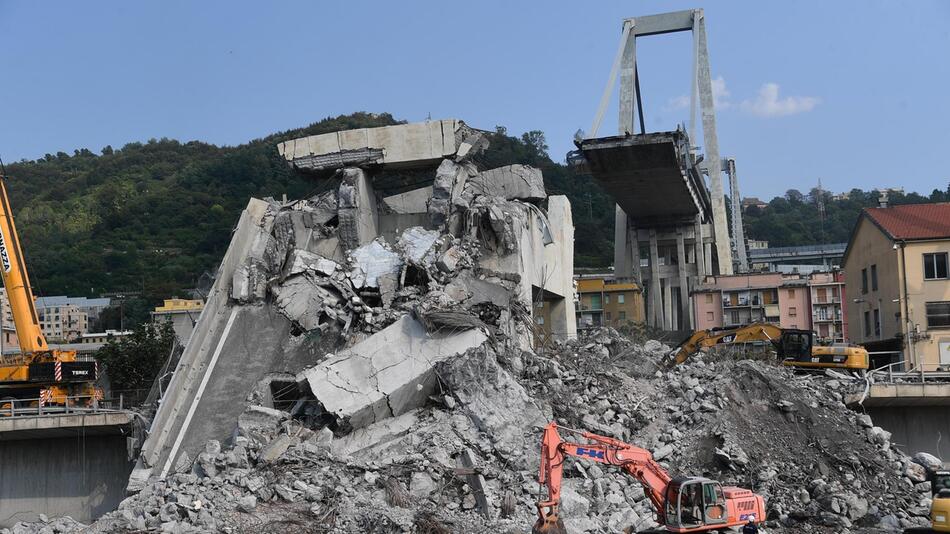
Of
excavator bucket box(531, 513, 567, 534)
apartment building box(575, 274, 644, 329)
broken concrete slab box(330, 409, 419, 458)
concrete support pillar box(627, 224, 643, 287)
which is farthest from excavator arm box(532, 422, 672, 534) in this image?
apartment building box(575, 274, 644, 329)

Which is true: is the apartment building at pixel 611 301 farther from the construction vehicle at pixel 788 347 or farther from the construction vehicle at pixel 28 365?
the construction vehicle at pixel 28 365

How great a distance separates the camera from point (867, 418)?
2173cm

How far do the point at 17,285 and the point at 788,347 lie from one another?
2019cm

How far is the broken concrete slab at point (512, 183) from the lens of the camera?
2538 cm

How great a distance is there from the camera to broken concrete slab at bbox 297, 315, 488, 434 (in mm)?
17969

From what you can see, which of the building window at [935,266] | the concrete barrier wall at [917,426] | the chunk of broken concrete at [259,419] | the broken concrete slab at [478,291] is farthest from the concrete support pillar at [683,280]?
the chunk of broken concrete at [259,419]

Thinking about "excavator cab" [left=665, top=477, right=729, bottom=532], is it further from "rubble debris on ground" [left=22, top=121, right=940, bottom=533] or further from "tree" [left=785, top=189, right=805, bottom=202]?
"tree" [left=785, top=189, right=805, bottom=202]

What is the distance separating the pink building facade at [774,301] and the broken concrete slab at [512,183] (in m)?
37.2

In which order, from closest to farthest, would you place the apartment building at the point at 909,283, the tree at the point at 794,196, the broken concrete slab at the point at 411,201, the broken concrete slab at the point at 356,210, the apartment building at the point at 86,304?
the broken concrete slab at the point at 356,210 < the broken concrete slab at the point at 411,201 < the apartment building at the point at 909,283 < the apartment building at the point at 86,304 < the tree at the point at 794,196

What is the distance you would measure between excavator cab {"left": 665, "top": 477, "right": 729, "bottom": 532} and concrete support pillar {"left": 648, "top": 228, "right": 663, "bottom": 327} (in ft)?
138

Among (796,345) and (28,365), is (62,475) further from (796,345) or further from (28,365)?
(796,345)

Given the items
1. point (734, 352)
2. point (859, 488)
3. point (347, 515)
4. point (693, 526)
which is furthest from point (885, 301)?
point (347, 515)

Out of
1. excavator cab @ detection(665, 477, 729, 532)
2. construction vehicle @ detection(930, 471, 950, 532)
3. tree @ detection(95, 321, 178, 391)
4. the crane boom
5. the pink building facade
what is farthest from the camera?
the pink building facade

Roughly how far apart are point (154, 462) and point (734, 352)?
14.4m
